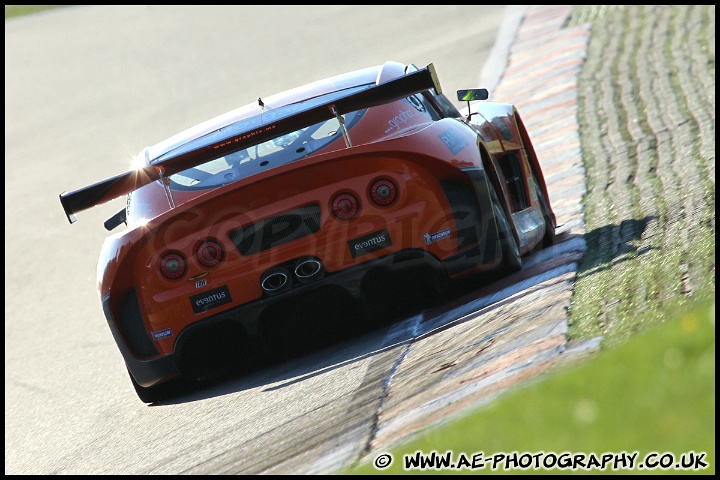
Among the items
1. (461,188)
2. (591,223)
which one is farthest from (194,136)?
(591,223)

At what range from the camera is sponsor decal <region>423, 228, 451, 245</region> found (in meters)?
5.68

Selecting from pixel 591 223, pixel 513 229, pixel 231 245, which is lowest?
pixel 591 223

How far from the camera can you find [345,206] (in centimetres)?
562

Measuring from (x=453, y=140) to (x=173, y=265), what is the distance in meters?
1.41

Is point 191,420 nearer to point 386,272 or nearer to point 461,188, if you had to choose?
point 386,272

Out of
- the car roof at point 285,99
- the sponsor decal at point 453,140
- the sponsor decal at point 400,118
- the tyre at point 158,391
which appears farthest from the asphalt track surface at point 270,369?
the car roof at point 285,99

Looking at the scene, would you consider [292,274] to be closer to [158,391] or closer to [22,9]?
[158,391]

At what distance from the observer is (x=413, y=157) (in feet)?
18.5

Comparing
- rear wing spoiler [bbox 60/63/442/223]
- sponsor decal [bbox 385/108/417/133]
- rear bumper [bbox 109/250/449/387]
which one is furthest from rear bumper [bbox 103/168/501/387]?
sponsor decal [bbox 385/108/417/133]

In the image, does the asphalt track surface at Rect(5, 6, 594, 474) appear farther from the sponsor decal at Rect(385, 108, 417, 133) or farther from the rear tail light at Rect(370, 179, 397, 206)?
the sponsor decal at Rect(385, 108, 417, 133)

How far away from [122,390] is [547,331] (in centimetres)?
284

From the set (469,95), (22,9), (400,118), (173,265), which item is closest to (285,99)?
(400,118)

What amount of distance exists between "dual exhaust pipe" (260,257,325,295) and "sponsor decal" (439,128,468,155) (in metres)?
0.81

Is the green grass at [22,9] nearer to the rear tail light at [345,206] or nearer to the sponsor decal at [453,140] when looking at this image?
the sponsor decal at [453,140]
